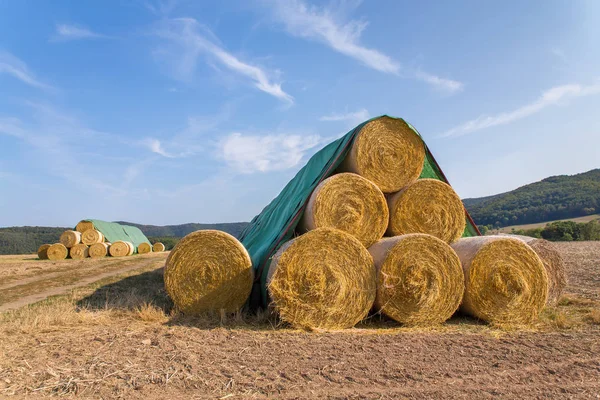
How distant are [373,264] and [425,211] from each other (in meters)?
1.32

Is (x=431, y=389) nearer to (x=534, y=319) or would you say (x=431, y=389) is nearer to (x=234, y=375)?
(x=234, y=375)

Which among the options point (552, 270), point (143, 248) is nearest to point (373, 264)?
point (552, 270)

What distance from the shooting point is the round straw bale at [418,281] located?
4996 millimetres

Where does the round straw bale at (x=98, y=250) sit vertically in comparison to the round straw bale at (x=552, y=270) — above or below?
above

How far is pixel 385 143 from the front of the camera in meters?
6.07

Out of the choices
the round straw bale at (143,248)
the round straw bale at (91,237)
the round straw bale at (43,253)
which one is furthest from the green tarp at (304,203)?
the round straw bale at (143,248)

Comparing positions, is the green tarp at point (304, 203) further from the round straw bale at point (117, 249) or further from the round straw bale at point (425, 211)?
the round straw bale at point (117, 249)

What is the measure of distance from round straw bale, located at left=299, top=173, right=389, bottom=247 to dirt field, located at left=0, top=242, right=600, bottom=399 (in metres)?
1.18

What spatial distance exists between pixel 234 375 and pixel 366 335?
1.78m

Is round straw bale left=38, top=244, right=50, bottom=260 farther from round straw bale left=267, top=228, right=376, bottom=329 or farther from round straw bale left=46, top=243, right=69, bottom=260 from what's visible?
round straw bale left=267, top=228, right=376, bottom=329

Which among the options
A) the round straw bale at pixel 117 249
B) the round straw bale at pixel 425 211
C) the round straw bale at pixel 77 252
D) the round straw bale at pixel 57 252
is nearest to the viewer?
the round straw bale at pixel 425 211

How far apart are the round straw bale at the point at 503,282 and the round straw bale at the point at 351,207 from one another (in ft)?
4.02

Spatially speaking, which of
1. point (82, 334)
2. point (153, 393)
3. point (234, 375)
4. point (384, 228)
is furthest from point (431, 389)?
point (82, 334)

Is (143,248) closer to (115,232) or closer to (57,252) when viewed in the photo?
(115,232)
